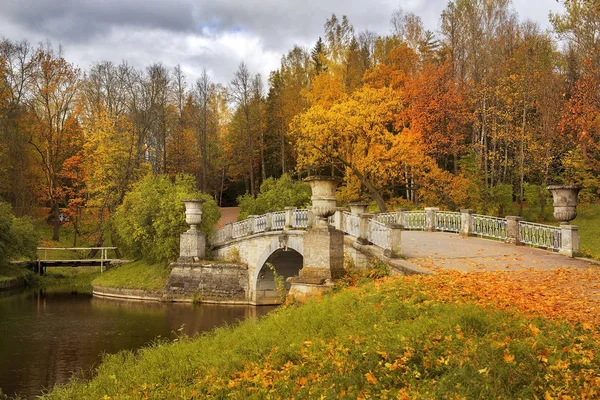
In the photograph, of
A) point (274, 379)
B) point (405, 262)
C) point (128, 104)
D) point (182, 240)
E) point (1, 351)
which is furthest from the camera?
point (128, 104)

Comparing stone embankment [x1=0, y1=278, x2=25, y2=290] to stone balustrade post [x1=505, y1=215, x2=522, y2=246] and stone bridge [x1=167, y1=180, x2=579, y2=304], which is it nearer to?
stone bridge [x1=167, y1=180, x2=579, y2=304]

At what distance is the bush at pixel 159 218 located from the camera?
2255 centimetres

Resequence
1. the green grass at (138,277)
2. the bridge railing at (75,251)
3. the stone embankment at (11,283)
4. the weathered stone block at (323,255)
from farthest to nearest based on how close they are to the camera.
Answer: the bridge railing at (75,251), the stone embankment at (11,283), the green grass at (138,277), the weathered stone block at (323,255)

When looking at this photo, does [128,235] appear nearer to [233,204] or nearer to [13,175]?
[13,175]

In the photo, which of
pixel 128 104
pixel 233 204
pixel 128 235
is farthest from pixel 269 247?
pixel 233 204

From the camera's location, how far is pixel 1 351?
44.6 feet

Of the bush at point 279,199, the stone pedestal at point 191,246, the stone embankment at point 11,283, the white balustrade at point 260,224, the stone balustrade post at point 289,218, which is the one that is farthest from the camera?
the bush at point 279,199

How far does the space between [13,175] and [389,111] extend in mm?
23046

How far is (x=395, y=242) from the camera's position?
13000 millimetres

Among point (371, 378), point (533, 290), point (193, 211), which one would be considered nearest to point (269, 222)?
point (193, 211)

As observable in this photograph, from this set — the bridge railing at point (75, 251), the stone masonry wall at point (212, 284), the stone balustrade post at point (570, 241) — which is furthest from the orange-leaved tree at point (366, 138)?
the bridge railing at point (75, 251)

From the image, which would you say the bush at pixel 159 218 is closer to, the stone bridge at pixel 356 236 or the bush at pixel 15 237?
the stone bridge at pixel 356 236

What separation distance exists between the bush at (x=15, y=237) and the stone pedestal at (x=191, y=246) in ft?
27.3

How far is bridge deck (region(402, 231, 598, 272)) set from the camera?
472 inches
